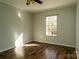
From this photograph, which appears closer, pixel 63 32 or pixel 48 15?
pixel 63 32

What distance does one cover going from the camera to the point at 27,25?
5.09m

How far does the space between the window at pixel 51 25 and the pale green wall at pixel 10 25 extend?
164cm

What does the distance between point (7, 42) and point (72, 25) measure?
388cm

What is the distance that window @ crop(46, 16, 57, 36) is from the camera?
4.66 meters

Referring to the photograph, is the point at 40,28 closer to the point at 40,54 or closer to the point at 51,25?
the point at 51,25

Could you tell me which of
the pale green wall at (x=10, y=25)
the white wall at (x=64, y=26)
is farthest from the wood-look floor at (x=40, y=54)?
the white wall at (x=64, y=26)

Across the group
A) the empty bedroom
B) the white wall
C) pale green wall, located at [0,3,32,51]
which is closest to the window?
the empty bedroom

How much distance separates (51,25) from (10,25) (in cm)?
280

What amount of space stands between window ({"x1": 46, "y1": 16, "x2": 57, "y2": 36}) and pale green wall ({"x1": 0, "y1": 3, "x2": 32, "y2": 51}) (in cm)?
164

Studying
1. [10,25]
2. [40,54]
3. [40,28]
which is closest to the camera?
[40,54]

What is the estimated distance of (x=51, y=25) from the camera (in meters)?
4.83

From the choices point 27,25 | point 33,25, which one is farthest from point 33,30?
point 27,25

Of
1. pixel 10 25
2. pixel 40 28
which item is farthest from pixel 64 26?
pixel 10 25

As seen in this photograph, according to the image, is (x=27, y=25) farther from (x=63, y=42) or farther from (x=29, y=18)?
(x=63, y=42)
